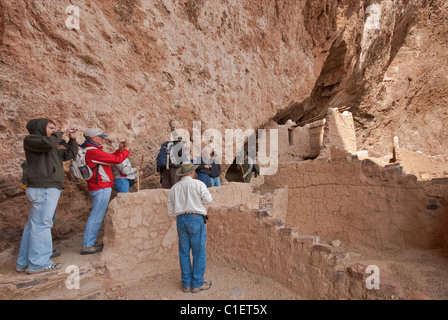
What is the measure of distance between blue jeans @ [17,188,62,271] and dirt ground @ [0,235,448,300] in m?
0.15

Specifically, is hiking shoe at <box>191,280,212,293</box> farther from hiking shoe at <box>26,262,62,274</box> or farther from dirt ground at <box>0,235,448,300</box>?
hiking shoe at <box>26,262,62,274</box>

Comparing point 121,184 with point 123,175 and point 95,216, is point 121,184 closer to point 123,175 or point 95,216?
point 123,175

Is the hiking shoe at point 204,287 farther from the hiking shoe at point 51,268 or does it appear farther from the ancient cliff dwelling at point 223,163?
the hiking shoe at point 51,268

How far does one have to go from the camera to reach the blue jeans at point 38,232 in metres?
2.48

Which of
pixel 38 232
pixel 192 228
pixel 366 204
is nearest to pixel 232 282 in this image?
pixel 192 228

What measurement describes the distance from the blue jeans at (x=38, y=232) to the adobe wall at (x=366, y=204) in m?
4.43

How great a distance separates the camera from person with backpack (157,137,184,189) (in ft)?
15.2

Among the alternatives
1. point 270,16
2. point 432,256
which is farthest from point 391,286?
point 270,16

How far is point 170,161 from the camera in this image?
4.66 m

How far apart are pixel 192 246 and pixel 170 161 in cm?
214

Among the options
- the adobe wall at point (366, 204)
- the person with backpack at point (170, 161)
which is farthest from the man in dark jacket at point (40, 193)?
the adobe wall at point (366, 204)

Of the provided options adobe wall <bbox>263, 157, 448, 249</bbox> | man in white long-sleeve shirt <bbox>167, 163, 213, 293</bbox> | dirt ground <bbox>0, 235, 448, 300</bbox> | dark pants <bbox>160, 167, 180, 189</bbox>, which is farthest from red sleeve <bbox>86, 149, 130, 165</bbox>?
adobe wall <bbox>263, 157, 448, 249</bbox>

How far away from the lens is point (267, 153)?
933 centimetres
